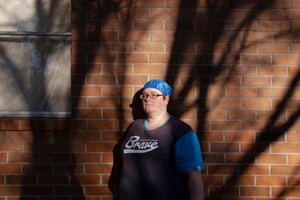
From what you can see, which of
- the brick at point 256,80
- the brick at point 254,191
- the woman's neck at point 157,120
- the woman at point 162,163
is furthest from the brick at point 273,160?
the woman's neck at point 157,120

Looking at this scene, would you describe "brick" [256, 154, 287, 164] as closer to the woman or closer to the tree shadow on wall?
the tree shadow on wall

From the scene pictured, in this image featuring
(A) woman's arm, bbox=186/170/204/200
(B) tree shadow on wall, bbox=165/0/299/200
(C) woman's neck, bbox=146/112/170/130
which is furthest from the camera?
(B) tree shadow on wall, bbox=165/0/299/200

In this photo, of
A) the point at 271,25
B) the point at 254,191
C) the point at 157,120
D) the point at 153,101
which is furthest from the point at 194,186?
the point at 271,25

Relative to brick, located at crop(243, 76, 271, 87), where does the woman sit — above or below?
below

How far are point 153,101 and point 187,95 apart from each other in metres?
0.62

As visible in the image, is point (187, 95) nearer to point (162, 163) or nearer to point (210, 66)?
point (210, 66)

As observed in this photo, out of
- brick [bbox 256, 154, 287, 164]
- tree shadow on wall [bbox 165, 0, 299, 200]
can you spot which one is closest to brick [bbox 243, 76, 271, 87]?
tree shadow on wall [bbox 165, 0, 299, 200]

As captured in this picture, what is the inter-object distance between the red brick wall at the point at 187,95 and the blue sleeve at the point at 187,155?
74cm

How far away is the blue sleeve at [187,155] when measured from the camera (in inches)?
149

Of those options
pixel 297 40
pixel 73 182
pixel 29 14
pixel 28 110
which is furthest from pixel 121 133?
pixel 297 40

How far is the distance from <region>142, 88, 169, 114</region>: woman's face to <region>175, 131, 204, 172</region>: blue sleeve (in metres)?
0.35

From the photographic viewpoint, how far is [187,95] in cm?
455

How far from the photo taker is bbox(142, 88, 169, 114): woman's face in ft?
13.2

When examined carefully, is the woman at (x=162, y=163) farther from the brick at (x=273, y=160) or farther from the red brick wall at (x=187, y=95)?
the brick at (x=273, y=160)
